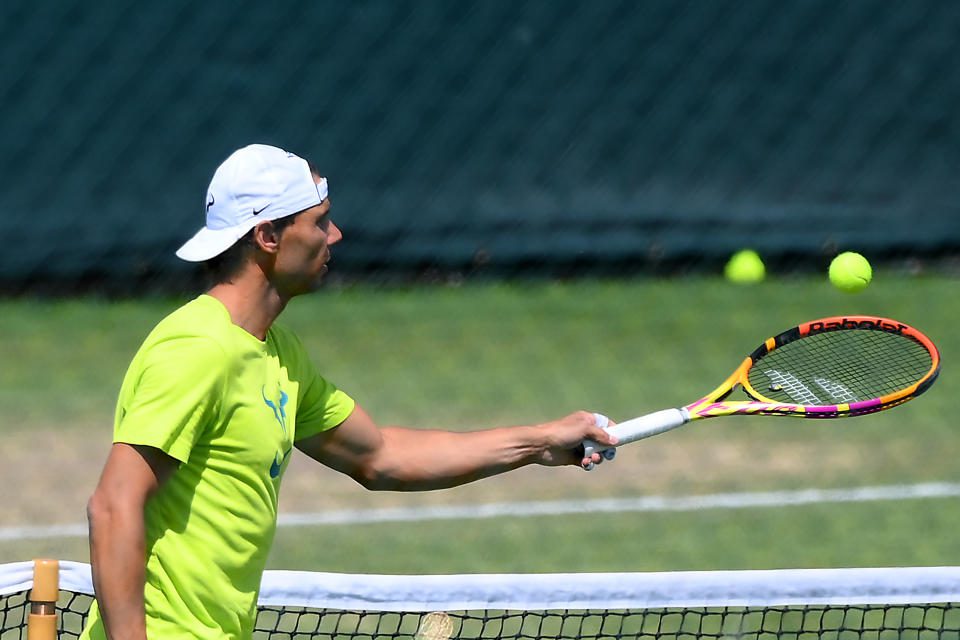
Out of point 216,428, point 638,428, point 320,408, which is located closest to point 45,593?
point 320,408

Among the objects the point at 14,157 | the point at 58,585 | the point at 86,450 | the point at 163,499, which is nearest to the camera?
the point at 163,499

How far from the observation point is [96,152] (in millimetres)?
10352

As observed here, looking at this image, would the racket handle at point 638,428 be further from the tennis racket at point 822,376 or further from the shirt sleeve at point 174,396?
the shirt sleeve at point 174,396

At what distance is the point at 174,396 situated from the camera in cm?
306

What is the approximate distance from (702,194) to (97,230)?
3997mm

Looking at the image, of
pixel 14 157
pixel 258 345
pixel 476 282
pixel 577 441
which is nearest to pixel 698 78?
pixel 476 282

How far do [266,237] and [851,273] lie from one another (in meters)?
1.94

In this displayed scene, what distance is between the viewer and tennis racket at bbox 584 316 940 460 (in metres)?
4.20

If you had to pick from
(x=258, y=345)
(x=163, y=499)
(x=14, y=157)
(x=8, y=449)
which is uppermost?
(x=14, y=157)

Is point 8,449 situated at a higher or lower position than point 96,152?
lower

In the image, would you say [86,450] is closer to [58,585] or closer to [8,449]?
[8,449]

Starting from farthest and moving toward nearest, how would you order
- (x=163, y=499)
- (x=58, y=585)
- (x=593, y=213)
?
(x=593, y=213), (x=58, y=585), (x=163, y=499)

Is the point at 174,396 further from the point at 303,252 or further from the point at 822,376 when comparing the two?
the point at 822,376

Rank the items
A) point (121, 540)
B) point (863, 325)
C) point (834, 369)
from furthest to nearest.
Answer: point (834, 369)
point (863, 325)
point (121, 540)
